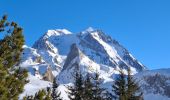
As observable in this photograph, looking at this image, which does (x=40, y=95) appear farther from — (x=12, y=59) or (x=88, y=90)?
(x=88, y=90)

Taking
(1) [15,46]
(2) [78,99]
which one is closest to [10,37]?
(1) [15,46]

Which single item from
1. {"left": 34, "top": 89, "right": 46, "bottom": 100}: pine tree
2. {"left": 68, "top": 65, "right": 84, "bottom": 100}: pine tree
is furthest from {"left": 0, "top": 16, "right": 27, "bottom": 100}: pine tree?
{"left": 68, "top": 65, "right": 84, "bottom": 100}: pine tree

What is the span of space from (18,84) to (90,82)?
57.0 ft

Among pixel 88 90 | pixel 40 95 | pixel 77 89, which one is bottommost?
pixel 40 95

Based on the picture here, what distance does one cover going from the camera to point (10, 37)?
18.5 metres

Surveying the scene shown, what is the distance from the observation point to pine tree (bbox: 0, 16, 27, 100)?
59.4 feet

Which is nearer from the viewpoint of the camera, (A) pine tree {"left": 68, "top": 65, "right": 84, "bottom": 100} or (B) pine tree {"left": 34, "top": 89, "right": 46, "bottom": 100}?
(B) pine tree {"left": 34, "top": 89, "right": 46, "bottom": 100}

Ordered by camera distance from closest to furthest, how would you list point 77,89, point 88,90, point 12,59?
point 12,59 < point 88,90 < point 77,89

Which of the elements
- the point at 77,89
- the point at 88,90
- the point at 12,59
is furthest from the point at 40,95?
the point at 77,89

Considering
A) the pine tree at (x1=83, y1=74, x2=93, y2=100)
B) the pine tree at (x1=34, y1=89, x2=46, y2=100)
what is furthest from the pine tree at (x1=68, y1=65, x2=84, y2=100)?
the pine tree at (x1=34, y1=89, x2=46, y2=100)

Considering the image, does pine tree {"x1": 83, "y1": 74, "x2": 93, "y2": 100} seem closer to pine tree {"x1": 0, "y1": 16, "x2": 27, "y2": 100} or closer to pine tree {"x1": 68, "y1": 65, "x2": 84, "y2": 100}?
pine tree {"x1": 68, "y1": 65, "x2": 84, "y2": 100}

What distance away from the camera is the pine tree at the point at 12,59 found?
59.4 ft

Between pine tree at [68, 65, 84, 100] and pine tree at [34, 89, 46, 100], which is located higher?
pine tree at [68, 65, 84, 100]

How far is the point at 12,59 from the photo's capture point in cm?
1836
